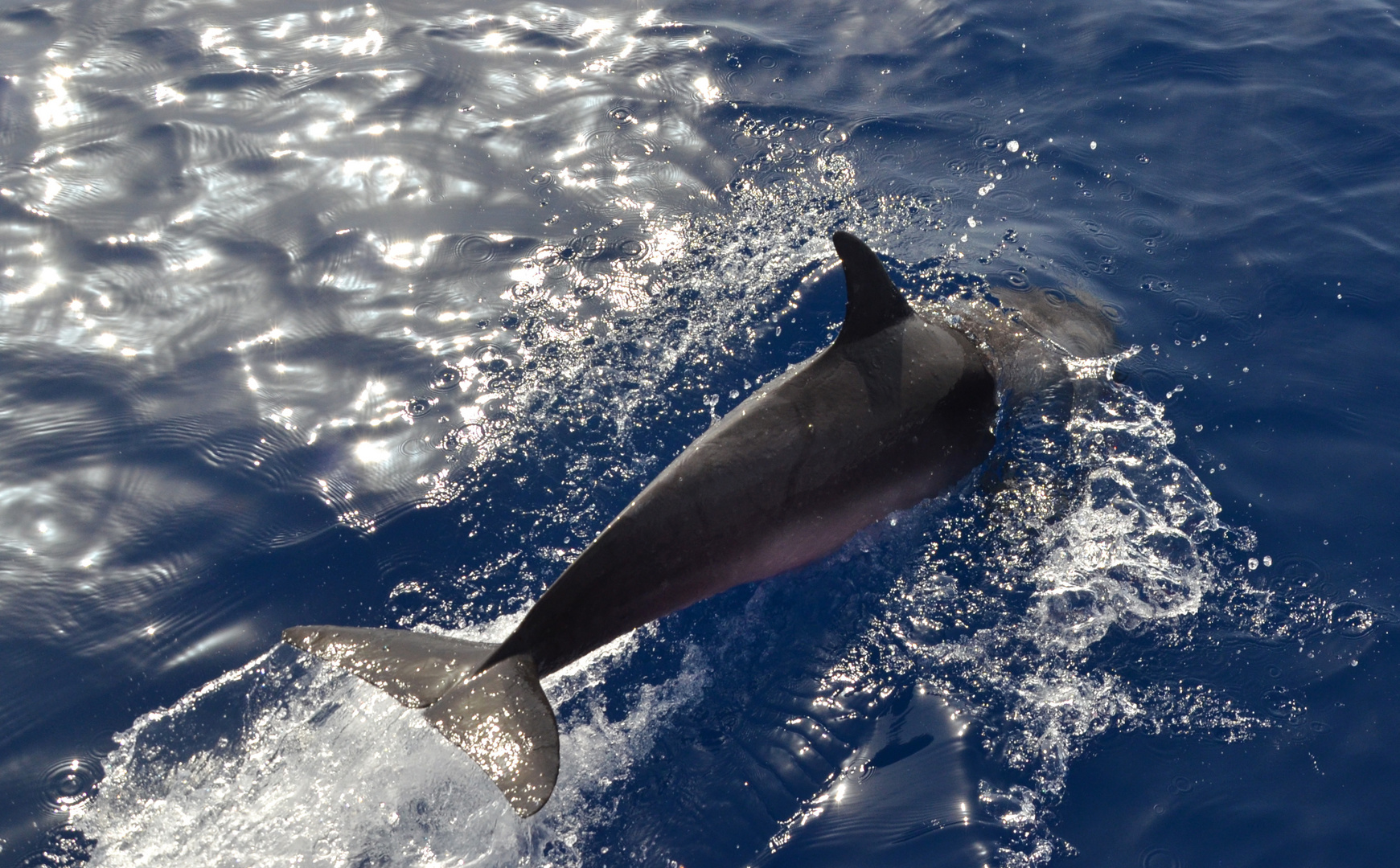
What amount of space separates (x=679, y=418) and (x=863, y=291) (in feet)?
7.17

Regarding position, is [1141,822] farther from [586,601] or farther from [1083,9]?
[1083,9]

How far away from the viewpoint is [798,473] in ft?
23.8

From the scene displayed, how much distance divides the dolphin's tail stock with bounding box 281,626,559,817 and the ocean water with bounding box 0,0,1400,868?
1.08 metres

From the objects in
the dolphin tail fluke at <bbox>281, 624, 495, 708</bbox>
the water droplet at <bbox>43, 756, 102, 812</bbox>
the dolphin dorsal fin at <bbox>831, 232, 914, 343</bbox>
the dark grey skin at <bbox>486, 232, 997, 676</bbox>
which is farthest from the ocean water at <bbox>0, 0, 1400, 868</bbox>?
the dolphin dorsal fin at <bbox>831, 232, 914, 343</bbox>

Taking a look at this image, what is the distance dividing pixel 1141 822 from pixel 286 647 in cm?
652

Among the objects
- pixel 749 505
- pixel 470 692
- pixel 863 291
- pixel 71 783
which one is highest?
pixel 863 291

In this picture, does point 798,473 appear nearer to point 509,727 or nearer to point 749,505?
point 749,505

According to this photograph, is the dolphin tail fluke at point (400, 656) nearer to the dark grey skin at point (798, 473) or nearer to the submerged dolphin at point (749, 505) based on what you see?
the submerged dolphin at point (749, 505)

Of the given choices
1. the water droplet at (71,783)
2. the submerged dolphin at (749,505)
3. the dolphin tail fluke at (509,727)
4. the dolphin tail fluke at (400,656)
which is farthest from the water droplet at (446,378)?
the water droplet at (71,783)

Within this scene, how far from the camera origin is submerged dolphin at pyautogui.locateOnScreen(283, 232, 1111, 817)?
5.93 m

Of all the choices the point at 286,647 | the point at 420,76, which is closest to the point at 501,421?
the point at 286,647

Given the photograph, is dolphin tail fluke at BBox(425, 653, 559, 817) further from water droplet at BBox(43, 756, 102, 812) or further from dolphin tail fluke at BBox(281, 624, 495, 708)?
water droplet at BBox(43, 756, 102, 812)

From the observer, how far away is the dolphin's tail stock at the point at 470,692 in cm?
542

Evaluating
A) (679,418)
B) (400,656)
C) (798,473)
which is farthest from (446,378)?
(798,473)
